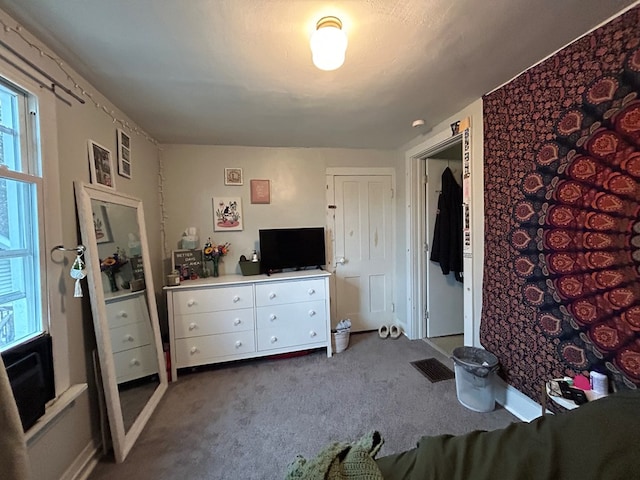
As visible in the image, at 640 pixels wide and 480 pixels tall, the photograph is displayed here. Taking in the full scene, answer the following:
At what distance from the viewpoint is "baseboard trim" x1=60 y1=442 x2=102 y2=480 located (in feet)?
4.81

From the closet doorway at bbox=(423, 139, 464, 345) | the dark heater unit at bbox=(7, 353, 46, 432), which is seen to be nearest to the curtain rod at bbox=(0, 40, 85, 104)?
the dark heater unit at bbox=(7, 353, 46, 432)

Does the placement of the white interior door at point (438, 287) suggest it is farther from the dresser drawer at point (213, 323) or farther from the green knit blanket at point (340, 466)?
the green knit blanket at point (340, 466)

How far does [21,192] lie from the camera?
1.29 m

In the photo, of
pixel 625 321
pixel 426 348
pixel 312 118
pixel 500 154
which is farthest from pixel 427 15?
pixel 426 348

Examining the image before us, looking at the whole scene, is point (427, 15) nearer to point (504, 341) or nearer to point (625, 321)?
point (625, 321)

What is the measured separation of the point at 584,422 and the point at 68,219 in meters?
2.44

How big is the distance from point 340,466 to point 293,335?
2007mm

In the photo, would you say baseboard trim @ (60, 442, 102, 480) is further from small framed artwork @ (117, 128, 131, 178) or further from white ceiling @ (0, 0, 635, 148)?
white ceiling @ (0, 0, 635, 148)

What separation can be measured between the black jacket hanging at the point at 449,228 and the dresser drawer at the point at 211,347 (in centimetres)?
216

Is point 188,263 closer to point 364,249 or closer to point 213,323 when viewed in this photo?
point 213,323

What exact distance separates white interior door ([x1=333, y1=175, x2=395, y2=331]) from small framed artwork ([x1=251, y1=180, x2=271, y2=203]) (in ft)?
2.62

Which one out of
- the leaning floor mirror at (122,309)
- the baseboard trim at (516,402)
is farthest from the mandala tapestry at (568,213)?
the leaning floor mirror at (122,309)

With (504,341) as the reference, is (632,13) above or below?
above

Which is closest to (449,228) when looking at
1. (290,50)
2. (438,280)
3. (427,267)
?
(427,267)
